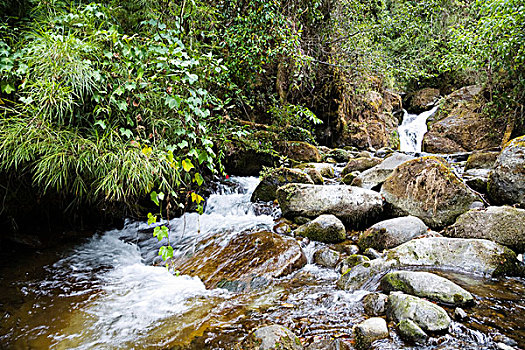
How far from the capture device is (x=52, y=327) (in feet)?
7.88

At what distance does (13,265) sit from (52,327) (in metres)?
1.49

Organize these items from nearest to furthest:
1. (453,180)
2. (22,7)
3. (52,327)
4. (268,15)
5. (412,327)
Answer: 1. (412,327)
2. (52,327)
3. (22,7)
4. (453,180)
5. (268,15)

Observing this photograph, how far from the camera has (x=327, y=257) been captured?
3.71 m

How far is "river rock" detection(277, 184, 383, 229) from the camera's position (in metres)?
4.75

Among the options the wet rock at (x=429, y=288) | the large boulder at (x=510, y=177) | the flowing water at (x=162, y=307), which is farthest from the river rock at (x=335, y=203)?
the wet rock at (x=429, y=288)

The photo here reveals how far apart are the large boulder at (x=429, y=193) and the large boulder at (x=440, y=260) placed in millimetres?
997

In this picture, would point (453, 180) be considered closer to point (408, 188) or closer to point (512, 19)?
point (408, 188)

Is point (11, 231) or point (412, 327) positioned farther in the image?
point (11, 231)

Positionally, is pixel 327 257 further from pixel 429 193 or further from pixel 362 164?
pixel 362 164

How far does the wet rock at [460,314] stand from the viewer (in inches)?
91.8

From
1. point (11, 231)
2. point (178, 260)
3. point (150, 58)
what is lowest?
point (178, 260)

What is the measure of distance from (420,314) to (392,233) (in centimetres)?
A: 185

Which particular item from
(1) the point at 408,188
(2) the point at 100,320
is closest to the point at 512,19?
(1) the point at 408,188

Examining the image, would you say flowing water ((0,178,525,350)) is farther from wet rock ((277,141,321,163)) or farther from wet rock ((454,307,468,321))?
wet rock ((277,141,321,163))
